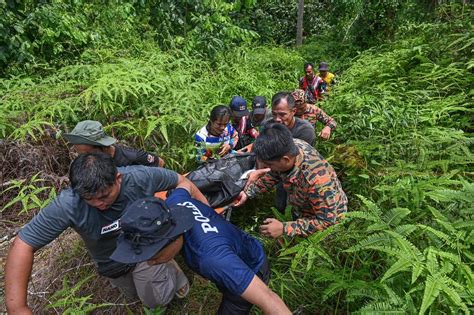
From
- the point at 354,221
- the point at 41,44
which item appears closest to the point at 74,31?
the point at 41,44

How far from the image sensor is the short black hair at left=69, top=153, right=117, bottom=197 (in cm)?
212

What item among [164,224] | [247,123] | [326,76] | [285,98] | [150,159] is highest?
[164,224]

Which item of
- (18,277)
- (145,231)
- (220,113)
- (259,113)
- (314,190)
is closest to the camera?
(145,231)

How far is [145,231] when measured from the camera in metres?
1.77

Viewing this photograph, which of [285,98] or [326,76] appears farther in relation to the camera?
[326,76]

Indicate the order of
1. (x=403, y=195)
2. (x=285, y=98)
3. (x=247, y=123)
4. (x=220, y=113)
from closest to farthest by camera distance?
1. (x=403, y=195)
2. (x=285, y=98)
3. (x=220, y=113)
4. (x=247, y=123)

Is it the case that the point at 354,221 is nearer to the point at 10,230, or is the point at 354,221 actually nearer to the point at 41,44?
the point at 10,230

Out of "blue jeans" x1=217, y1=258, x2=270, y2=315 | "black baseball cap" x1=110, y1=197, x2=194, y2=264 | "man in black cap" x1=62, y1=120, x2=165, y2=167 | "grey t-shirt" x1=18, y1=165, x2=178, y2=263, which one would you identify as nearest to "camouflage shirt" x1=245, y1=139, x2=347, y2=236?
"blue jeans" x1=217, y1=258, x2=270, y2=315

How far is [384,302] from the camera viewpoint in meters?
1.99

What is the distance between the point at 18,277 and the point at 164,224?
106 centimetres

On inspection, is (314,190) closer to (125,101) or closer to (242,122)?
(242,122)

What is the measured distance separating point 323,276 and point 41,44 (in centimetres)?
589

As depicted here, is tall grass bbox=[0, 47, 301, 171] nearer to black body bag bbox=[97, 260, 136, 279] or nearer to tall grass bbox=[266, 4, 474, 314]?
black body bag bbox=[97, 260, 136, 279]

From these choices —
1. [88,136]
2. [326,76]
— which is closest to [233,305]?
[88,136]
